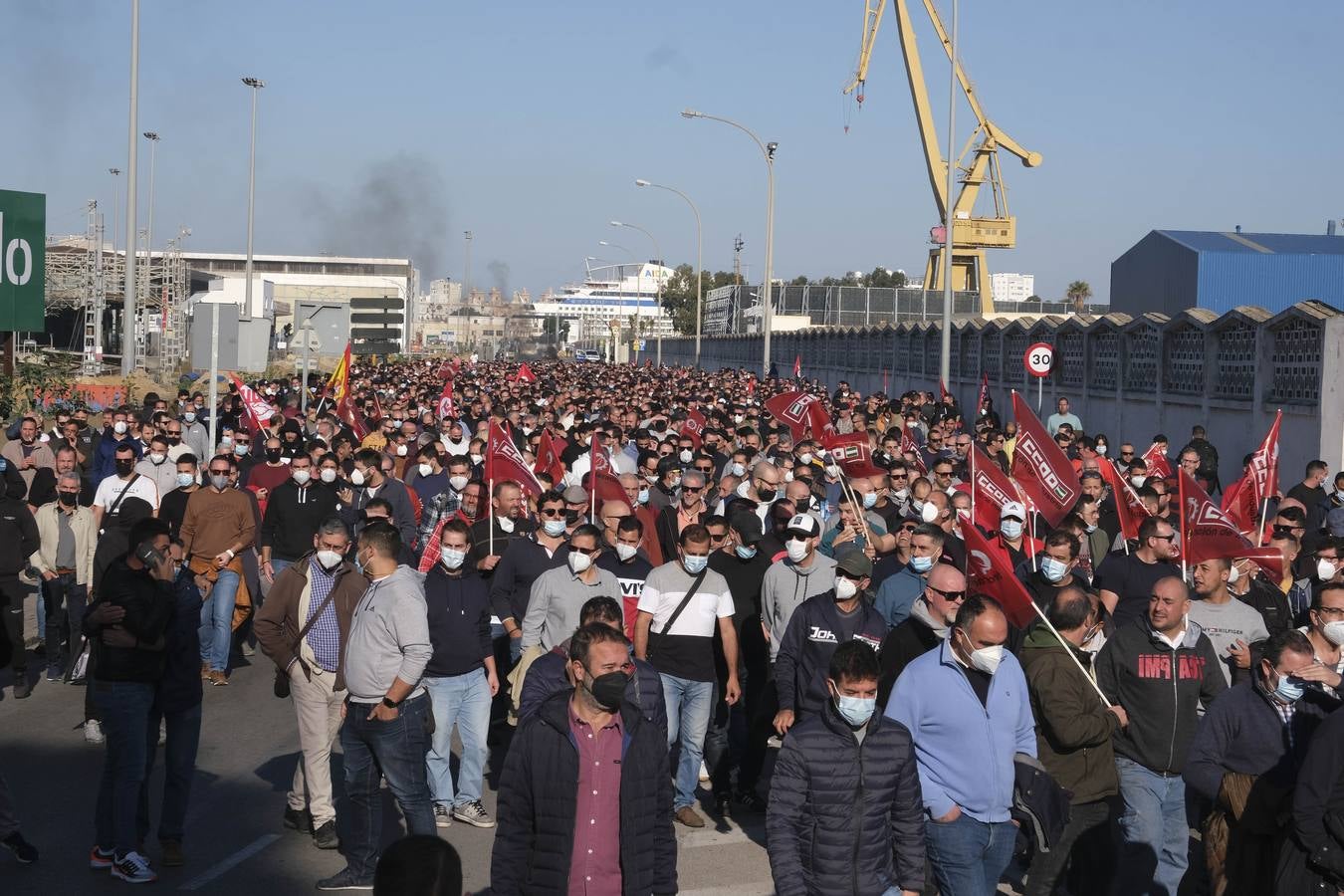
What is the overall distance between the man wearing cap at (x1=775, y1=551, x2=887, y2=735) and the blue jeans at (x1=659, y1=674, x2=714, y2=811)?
1025 millimetres

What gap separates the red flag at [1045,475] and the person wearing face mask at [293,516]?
5.19 metres

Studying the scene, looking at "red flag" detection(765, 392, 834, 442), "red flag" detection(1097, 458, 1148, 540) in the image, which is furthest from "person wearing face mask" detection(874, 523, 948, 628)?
"red flag" detection(765, 392, 834, 442)

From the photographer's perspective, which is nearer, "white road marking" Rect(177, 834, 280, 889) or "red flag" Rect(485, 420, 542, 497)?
"white road marking" Rect(177, 834, 280, 889)

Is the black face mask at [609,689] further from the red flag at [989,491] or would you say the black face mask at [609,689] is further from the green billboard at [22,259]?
the green billboard at [22,259]

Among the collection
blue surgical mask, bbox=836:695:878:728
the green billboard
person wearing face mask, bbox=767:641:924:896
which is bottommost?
person wearing face mask, bbox=767:641:924:896

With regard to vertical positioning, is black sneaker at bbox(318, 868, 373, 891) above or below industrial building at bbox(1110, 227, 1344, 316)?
below

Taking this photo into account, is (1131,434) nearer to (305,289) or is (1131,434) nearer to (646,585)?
(646,585)

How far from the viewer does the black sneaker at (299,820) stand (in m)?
8.29

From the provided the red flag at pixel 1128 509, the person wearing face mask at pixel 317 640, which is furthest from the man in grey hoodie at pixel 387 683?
the red flag at pixel 1128 509

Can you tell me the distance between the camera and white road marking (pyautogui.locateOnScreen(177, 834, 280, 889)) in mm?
7363

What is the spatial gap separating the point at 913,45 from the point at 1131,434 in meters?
54.5

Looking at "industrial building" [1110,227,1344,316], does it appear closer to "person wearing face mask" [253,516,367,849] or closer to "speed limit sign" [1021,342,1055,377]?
"speed limit sign" [1021,342,1055,377]

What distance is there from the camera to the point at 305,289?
131500 millimetres

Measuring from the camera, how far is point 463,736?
870 cm
